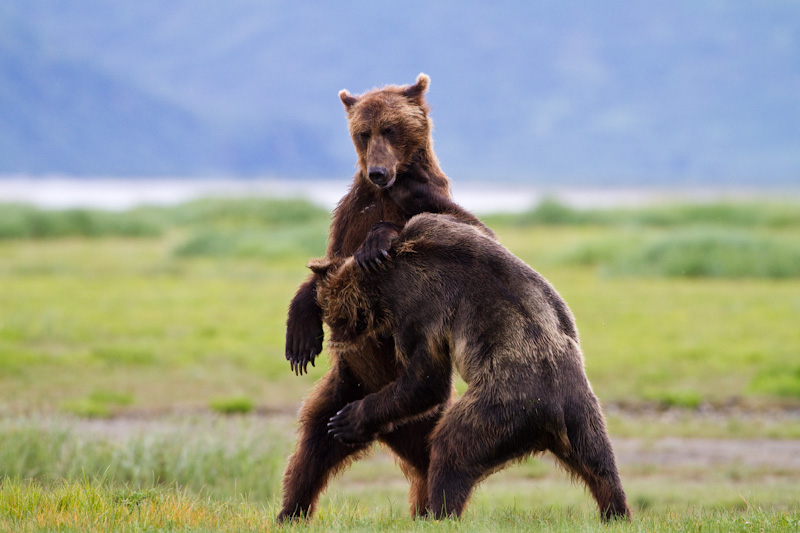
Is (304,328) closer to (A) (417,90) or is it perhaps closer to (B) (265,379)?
(A) (417,90)

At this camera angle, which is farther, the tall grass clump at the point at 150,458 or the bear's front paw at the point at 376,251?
the tall grass clump at the point at 150,458

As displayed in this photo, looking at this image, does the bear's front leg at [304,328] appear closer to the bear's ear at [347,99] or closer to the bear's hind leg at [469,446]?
the bear's hind leg at [469,446]

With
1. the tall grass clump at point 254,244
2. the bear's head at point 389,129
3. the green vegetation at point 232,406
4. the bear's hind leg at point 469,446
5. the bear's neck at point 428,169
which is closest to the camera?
the bear's hind leg at point 469,446

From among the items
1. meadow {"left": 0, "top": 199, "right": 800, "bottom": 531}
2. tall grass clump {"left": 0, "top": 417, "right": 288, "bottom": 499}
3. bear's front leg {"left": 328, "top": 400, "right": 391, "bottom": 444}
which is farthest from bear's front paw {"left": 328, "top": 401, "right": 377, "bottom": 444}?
tall grass clump {"left": 0, "top": 417, "right": 288, "bottom": 499}

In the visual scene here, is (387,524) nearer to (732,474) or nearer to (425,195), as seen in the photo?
(425,195)

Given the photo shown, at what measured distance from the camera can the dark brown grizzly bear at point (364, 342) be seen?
5.05m

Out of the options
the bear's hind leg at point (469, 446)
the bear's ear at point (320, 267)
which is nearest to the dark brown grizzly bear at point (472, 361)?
the bear's hind leg at point (469, 446)

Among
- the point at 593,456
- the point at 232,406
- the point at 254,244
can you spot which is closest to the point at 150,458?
the point at 593,456

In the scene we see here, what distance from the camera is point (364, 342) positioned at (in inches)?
189

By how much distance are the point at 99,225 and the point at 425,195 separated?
2758cm

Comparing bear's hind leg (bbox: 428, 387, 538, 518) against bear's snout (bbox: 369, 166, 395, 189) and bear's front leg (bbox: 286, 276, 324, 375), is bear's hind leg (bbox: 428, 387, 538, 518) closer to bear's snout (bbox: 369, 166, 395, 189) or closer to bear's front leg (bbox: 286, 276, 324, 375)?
bear's front leg (bbox: 286, 276, 324, 375)

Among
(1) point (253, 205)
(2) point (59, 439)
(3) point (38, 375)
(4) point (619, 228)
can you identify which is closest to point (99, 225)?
(1) point (253, 205)

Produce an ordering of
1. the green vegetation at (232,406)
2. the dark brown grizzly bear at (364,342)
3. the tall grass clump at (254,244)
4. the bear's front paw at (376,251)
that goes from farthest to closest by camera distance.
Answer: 1. the tall grass clump at (254,244)
2. the green vegetation at (232,406)
3. the dark brown grizzly bear at (364,342)
4. the bear's front paw at (376,251)

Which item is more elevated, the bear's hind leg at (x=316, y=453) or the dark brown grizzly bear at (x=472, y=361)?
the dark brown grizzly bear at (x=472, y=361)
